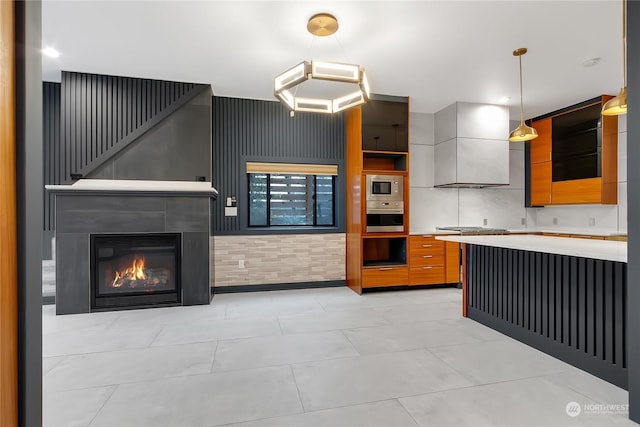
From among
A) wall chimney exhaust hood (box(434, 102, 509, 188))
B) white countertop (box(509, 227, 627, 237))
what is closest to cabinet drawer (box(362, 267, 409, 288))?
wall chimney exhaust hood (box(434, 102, 509, 188))

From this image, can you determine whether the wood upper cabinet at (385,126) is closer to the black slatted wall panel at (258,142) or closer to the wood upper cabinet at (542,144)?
the black slatted wall panel at (258,142)

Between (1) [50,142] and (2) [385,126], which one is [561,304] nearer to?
(2) [385,126]

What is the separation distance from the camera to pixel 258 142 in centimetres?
454

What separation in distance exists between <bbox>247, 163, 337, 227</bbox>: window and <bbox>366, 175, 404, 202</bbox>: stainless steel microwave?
2.42ft

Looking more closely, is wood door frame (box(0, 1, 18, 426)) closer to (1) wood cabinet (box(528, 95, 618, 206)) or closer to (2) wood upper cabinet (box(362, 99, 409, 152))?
(2) wood upper cabinet (box(362, 99, 409, 152))

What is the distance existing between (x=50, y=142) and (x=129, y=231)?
1.57 meters

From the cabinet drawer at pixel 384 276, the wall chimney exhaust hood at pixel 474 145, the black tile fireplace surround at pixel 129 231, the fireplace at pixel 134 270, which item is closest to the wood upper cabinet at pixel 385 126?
the wall chimney exhaust hood at pixel 474 145

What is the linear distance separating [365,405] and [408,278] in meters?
2.96

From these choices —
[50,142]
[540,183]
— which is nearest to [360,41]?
[50,142]

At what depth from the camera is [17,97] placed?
89 cm

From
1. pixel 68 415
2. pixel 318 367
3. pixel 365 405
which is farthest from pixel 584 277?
pixel 68 415

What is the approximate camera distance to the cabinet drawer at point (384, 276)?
4.35 meters

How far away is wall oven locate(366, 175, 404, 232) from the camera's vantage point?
173 inches

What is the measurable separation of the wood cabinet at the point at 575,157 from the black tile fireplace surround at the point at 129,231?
5332 mm
